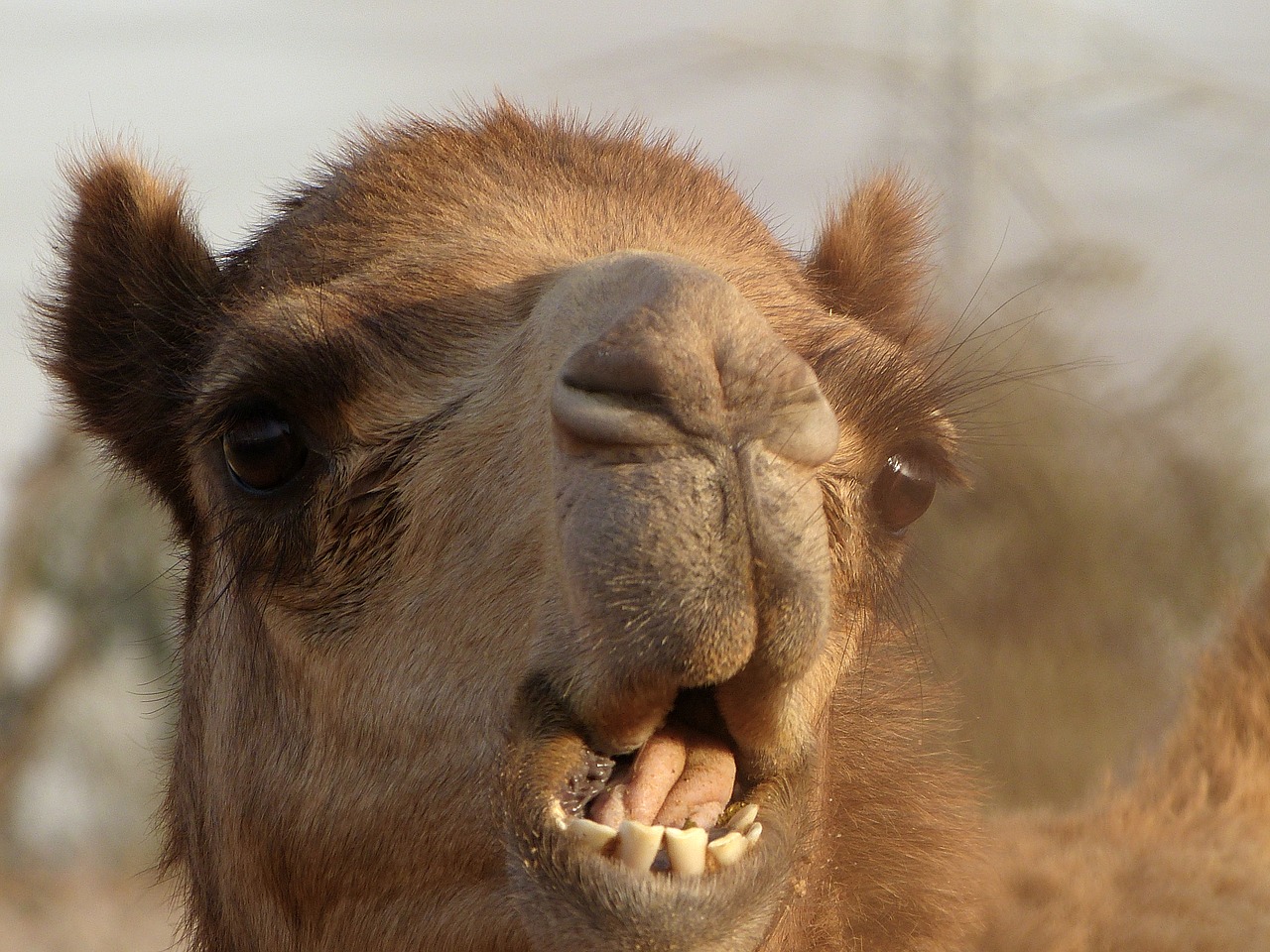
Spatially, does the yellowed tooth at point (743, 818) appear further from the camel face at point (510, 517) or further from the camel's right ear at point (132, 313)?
the camel's right ear at point (132, 313)

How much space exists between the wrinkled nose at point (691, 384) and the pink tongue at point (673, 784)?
54 cm

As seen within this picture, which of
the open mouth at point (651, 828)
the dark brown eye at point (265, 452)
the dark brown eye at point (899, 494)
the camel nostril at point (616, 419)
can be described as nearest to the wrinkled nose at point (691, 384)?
the camel nostril at point (616, 419)

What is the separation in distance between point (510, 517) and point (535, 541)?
10 cm

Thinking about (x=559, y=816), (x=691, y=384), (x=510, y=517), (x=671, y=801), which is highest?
(x=691, y=384)

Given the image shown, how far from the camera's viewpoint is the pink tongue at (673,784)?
234 centimetres

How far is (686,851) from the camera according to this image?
222cm

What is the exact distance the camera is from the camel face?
2.24 m

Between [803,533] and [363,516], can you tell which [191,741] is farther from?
[803,533]

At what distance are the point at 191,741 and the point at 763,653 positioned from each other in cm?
214

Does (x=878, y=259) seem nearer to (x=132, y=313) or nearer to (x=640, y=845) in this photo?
(x=132, y=313)

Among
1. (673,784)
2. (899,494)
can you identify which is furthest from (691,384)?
(899,494)

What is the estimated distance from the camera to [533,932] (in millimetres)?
2443

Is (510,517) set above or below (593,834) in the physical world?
above

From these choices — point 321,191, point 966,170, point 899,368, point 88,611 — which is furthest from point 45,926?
point 899,368
